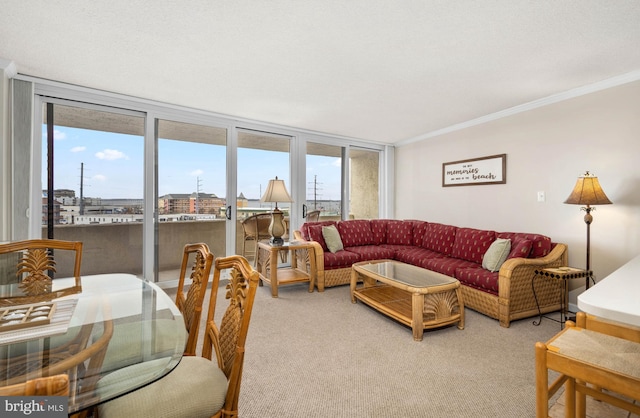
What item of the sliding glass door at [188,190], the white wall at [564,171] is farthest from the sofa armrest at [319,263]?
the white wall at [564,171]

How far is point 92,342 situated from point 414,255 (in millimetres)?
3566

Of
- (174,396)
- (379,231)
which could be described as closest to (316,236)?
(379,231)

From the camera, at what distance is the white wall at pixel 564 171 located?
9.27 feet

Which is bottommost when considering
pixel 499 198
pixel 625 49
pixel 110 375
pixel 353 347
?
pixel 353 347

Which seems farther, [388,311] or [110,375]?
[388,311]

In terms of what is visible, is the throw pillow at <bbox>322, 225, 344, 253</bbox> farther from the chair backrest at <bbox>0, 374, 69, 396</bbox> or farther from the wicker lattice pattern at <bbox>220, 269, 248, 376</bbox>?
the chair backrest at <bbox>0, 374, 69, 396</bbox>

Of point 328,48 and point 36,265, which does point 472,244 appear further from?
point 36,265

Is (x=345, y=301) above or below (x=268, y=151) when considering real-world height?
below

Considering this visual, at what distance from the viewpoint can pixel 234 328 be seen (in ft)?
3.83

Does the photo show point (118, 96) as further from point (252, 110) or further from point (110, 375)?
point (110, 375)

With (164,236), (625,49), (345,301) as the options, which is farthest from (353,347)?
(625,49)

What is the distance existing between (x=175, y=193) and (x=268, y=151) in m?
1.55

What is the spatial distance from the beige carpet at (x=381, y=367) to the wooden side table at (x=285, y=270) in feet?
2.03

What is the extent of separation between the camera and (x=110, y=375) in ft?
3.07
